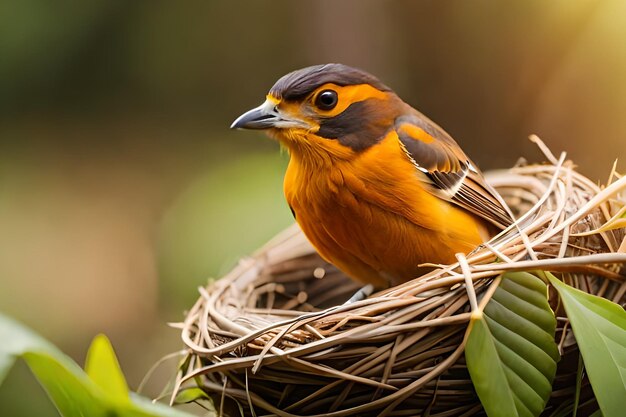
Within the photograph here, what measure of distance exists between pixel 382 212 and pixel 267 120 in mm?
416

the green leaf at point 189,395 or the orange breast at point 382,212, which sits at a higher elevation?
the orange breast at point 382,212

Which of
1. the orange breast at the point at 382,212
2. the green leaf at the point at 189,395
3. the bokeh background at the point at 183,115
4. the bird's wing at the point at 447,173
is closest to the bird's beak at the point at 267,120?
the orange breast at the point at 382,212

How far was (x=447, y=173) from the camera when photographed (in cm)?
239

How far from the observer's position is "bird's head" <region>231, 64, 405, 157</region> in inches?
89.5

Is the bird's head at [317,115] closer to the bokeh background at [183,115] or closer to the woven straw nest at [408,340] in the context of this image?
the woven straw nest at [408,340]

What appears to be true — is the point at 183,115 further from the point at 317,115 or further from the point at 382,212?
the point at 382,212

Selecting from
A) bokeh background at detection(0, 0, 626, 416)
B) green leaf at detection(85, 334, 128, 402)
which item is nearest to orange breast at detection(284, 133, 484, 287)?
green leaf at detection(85, 334, 128, 402)

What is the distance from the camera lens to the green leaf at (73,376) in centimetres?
127

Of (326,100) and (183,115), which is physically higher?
(326,100)

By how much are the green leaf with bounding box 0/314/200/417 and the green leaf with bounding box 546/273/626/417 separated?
2.51ft

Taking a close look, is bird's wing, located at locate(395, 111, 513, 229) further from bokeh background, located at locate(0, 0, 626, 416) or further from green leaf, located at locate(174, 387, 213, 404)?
bokeh background, located at locate(0, 0, 626, 416)

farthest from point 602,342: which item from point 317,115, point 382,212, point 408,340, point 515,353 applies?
point 317,115

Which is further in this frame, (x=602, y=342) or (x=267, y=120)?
(x=267, y=120)

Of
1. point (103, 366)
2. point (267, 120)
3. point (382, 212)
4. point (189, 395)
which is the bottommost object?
point (189, 395)
